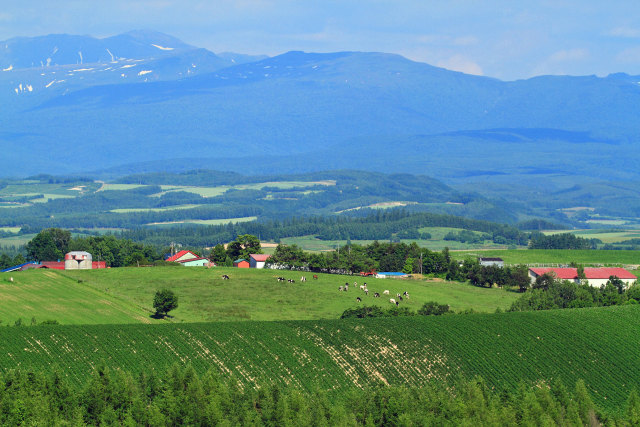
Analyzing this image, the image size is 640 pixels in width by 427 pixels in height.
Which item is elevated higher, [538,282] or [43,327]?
[43,327]

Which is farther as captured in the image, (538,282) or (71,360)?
(538,282)

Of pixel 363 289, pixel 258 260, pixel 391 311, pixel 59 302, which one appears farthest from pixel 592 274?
pixel 59 302

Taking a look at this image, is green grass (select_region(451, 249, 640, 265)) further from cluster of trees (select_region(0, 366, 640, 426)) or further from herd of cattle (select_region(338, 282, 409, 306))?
cluster of trees (select_region(0, 366, 640, 426))

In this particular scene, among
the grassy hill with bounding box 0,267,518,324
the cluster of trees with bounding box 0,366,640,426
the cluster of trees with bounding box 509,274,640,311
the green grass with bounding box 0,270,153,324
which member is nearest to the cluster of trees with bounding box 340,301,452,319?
the grassy hill with bounding box 0,267,518,324

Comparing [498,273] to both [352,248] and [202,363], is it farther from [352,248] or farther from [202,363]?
[202,363]

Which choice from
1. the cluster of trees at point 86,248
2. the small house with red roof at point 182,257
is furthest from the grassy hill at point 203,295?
the cluster of trees at point 86,248

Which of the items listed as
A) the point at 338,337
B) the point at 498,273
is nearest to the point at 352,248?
the point at 498,273

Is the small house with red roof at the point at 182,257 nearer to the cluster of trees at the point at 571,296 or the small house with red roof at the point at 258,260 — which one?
the small house with red roof at the point at 258,260
